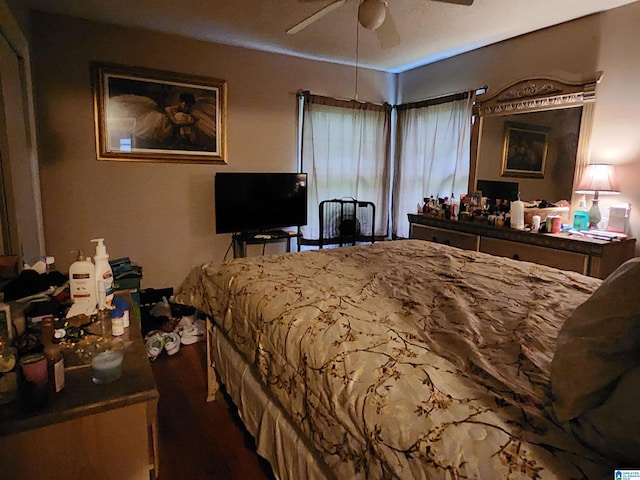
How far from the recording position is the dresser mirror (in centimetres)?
308

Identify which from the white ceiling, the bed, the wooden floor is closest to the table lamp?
the white ceiling

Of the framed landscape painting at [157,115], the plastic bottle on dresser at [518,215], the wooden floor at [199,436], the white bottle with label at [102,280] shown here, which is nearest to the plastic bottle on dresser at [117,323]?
the white bottle with label at [102,280]

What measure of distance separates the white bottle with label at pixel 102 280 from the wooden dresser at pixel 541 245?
2.83m

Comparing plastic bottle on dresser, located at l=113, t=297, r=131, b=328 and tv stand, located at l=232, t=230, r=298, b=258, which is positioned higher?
plastic bottle on dresser, located at l=113, t=297, r=131, b=328

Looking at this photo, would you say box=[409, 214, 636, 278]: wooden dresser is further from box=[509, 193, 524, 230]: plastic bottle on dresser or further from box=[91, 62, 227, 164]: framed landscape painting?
box=[91, 62, 227, 164]: framed landscape painting

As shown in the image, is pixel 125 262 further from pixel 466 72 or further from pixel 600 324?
pixel 466 72

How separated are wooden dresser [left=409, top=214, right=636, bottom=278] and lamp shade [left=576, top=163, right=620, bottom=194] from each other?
0.39m

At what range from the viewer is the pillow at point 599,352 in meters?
0.77

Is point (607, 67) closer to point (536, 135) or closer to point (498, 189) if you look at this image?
point (536, 135)

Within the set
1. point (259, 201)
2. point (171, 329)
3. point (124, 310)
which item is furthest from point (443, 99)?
point (124, 310)

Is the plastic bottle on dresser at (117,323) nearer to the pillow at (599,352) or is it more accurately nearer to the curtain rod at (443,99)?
the pillow at (599,352)

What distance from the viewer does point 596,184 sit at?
2879mm

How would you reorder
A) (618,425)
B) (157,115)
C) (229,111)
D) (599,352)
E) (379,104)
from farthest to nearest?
(379,104) < (229,111) < (157,115) < (599,352) < (618,425)

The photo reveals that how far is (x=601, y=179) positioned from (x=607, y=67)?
0.84m
